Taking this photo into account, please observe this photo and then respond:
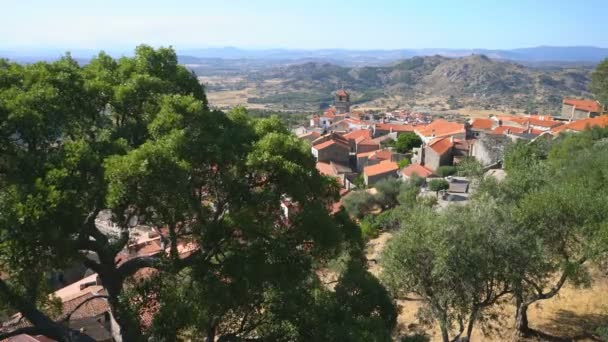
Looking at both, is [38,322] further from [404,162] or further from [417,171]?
[404,162]

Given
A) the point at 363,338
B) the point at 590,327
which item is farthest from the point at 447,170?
the point at 363,338

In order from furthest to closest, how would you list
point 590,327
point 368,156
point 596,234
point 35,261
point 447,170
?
point 368,156 < point 447,170 < point 590,327 < point 596,234 < point 35,261

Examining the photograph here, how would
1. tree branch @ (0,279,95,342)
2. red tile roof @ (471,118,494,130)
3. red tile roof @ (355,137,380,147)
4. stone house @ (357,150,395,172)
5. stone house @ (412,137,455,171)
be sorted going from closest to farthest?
tree branch @ (0,279,95,342)
stone house @ (412,137,455,171)
stone house @ (357,150,395,172)
red tile roof @ (355,137,380,147)
red tile roof @ (471,118,494,130)

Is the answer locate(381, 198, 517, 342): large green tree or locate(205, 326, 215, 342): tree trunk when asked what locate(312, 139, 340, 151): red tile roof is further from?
locate(205, 326, 215, 342): tree trunk

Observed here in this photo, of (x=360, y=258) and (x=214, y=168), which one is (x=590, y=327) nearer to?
(x=360, y=258)

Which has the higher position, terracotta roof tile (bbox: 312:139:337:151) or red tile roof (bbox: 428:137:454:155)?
red tile roof (bbox: 428:137:454:155)

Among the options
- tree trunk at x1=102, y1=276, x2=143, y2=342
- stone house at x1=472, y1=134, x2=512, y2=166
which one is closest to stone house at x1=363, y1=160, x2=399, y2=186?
stone house at x1=472, y1=134, x2=512, y2=166

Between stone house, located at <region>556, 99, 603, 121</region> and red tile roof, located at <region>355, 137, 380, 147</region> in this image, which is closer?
red tile roof, located at <region>355, 137, 380, 147</region>
